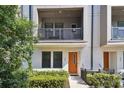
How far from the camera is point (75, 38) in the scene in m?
20.1

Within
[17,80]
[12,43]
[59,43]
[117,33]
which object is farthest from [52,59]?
[17,80]

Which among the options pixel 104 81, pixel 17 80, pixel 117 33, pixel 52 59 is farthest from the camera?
pixel 52 59

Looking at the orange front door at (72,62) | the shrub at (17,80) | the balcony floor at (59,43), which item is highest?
the balcony floor at (59,43)

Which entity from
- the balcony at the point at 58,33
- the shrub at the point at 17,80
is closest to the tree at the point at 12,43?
the shrub at the point at 17,80

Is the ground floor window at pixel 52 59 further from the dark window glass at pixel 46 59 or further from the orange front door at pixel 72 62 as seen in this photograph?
the orange front door at pixel 72 62

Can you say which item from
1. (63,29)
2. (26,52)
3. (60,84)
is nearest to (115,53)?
(63,29)

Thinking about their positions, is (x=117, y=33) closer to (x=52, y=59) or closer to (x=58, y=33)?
(x=58, y=33)

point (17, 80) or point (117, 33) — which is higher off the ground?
point (117, 33)

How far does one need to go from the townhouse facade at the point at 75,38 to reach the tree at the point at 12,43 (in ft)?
38.6

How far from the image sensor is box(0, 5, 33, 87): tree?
6.33 metres

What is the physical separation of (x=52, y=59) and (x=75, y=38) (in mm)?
2555

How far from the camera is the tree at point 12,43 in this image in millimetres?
6332

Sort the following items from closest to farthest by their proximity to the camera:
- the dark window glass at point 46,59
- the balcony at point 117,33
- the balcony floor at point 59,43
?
A: the balcony at point 117,33
the balcony floor at point 59,43
the dark window glass at point 46,59
